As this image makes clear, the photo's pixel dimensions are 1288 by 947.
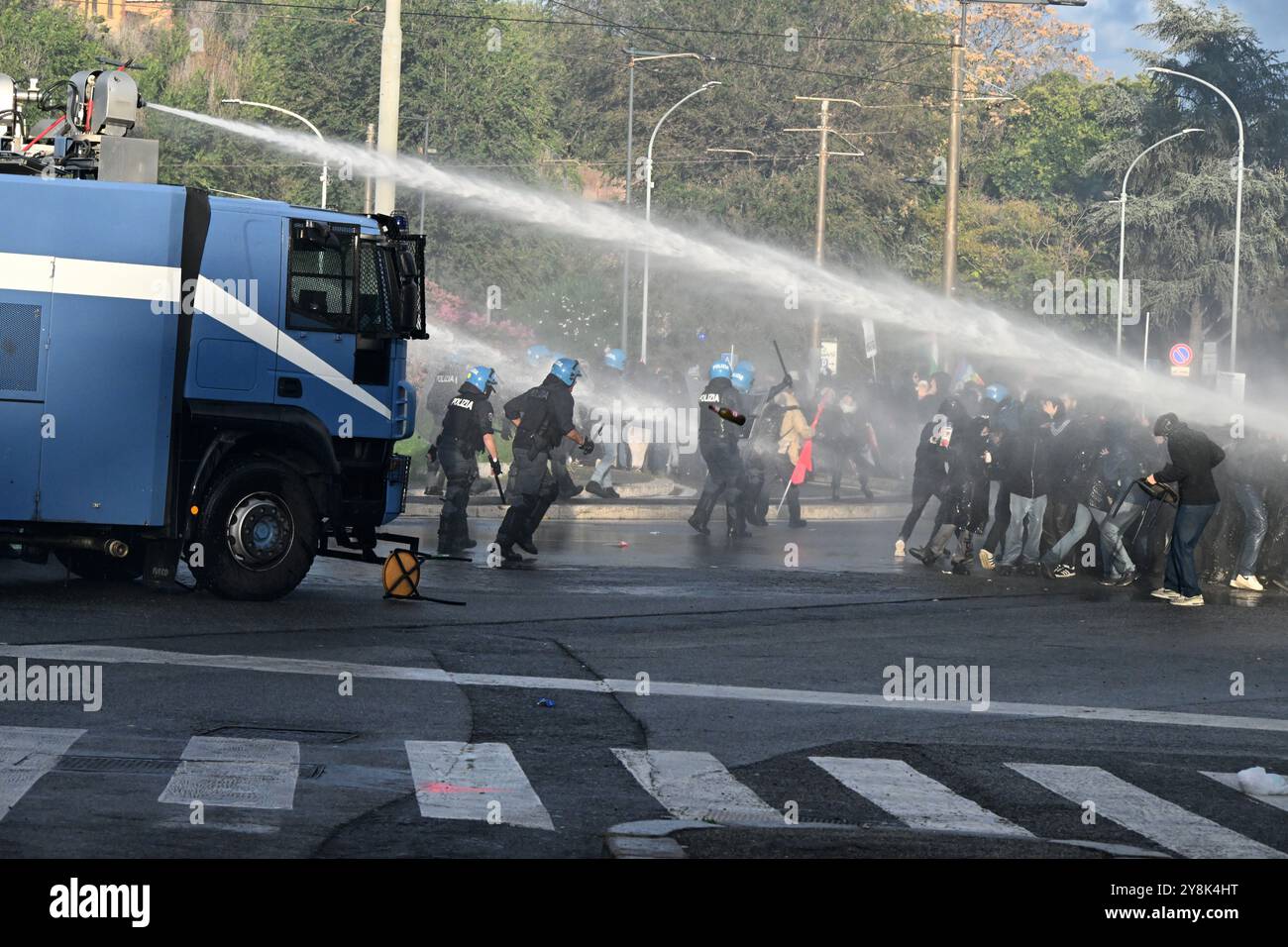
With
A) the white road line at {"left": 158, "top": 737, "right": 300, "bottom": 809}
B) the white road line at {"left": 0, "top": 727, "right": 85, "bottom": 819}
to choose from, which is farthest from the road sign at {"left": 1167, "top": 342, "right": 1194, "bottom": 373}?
the white road line at {"left": 0, "top": 727, "right": 85, "bottom": 819}

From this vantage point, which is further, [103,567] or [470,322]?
[470,322]

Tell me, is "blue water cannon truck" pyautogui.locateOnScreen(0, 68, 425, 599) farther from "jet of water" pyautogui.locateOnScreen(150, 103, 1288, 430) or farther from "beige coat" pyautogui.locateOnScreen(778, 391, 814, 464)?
"beige coat" pyautogui.locateOnScreen(778, 391, 814, 464)

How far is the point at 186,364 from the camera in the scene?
13977 millimetres

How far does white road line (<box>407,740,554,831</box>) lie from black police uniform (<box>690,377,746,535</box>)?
40.2 ft

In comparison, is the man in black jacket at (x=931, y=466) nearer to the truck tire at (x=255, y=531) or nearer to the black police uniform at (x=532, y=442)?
the black police uniform at (x=532, y=442)

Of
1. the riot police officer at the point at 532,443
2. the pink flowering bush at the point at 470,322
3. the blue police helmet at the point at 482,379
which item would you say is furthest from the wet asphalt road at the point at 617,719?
the pink flowering bush at the point at 470,322

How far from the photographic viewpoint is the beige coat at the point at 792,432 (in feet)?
81.8

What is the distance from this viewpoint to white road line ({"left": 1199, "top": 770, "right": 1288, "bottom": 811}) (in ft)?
29.3

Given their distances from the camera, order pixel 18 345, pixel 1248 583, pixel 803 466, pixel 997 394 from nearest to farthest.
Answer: pixel 18 345 < pixel 1248 583 < pixel 997 394 < pixel 803 466

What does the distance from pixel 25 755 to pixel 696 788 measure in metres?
2.99

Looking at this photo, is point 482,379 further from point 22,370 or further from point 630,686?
point 630,686

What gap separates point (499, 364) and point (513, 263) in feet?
67.9

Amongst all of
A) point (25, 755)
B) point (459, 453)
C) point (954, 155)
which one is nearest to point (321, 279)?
point (459, 453)

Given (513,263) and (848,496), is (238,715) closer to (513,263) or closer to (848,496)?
(848,496)
